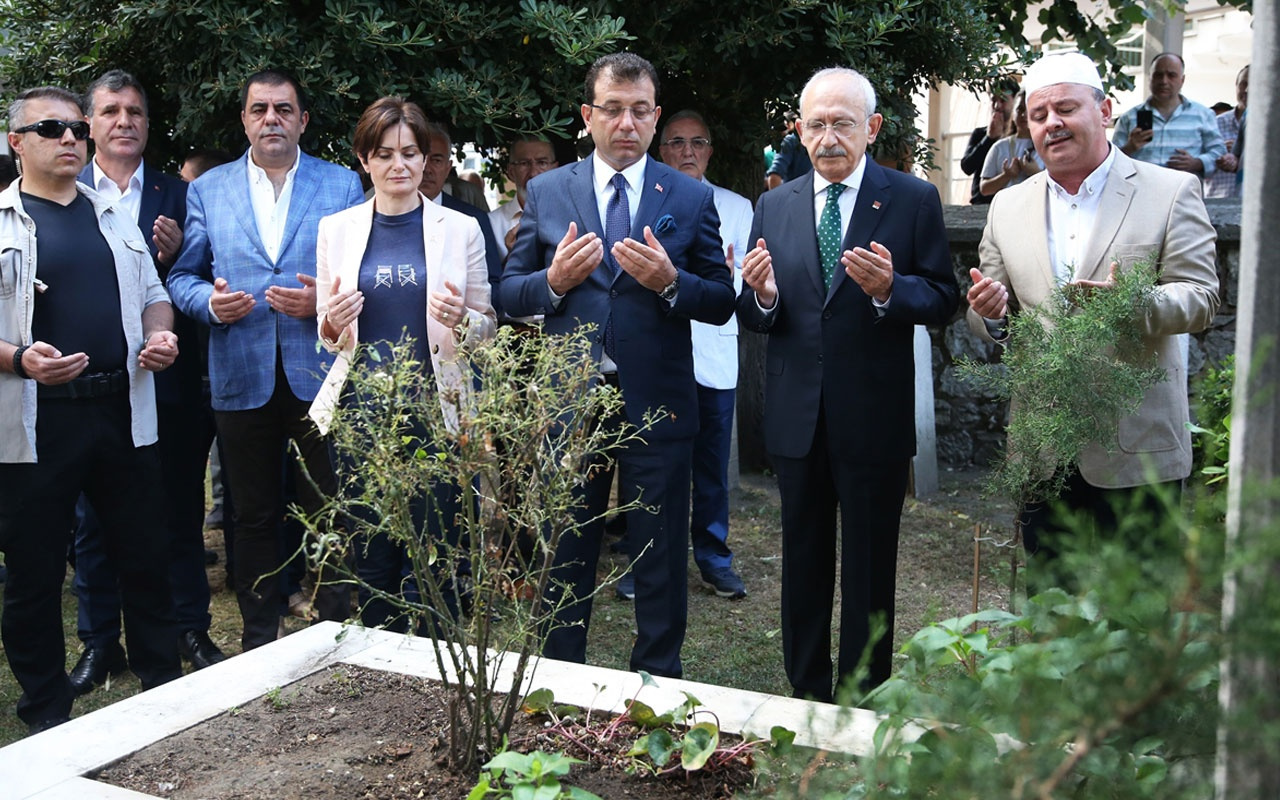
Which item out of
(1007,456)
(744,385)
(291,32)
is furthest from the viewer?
(744,385)

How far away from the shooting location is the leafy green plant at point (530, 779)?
7.91 feet

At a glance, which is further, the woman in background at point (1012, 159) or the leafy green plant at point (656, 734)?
the woman in background at point (1012, 159)

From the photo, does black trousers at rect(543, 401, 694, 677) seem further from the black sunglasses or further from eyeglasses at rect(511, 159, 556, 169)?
the black sunglasses

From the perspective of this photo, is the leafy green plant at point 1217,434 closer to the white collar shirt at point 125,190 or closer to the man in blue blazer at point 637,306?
the man in blue blazer at point 637,306

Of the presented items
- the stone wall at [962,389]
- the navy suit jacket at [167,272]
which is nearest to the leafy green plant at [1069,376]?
the navy suit jacket at [167,272]

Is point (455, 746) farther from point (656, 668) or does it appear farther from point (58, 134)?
point (58, 134)

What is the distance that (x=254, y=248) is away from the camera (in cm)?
484

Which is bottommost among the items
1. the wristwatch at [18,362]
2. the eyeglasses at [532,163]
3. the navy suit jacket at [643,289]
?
the wristwatch at [18,362]

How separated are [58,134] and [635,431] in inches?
86.9

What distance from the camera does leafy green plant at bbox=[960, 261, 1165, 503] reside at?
3342 mm

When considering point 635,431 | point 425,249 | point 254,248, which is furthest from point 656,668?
point 254,248

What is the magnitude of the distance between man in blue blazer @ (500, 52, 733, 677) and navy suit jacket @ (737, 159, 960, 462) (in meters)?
0.28

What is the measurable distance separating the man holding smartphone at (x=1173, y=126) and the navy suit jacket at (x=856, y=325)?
15.0 feet

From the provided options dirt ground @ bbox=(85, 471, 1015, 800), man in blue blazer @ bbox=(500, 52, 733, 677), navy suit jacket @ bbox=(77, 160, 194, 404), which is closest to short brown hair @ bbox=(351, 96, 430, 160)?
man in blue blazer @ bbox=(500, 52, 733, 677)
